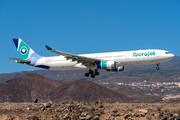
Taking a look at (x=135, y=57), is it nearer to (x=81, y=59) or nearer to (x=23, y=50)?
(x=81, y=59)

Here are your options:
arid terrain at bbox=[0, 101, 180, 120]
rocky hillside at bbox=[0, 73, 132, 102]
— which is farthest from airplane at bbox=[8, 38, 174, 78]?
rocky hillside at bbox=[0, 73, 132, 102]

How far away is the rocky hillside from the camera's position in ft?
353

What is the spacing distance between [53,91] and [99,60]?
261 ft

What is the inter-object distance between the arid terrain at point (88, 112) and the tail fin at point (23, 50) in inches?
812

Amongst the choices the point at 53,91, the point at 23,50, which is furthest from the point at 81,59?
the point at 53,91

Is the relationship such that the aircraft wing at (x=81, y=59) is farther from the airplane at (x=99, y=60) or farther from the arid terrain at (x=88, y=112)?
the arid terrain at (x=88, y=112)

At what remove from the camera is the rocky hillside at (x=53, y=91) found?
4240 inches

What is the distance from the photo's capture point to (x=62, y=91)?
113688mm

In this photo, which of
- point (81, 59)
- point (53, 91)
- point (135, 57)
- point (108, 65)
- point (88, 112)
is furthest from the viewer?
point (53, 91)

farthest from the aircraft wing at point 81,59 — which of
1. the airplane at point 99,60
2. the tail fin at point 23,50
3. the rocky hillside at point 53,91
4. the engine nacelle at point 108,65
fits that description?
the rocky hillside at point 53,91

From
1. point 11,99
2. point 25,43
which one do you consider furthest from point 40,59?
point 11,99

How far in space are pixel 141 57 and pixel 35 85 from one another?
89.5m

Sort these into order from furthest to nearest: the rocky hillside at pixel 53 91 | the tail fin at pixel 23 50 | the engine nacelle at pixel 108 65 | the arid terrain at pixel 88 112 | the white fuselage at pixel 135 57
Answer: the rocky hillside at pixel 53 91
the tail fin at pixel 23 50
the engine nacelle at pixel 108 65
the white fuselage at pixel 135 57
the arid terrain at pixel 88 112

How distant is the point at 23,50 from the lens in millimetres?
47469
